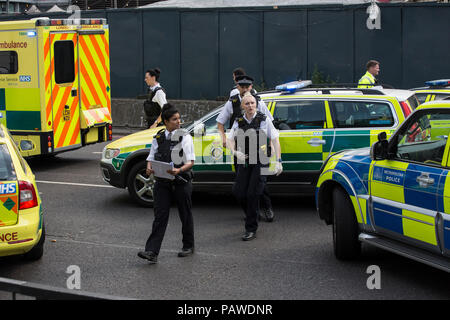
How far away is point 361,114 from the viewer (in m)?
9.79

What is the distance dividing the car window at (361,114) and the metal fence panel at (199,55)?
36.7ft

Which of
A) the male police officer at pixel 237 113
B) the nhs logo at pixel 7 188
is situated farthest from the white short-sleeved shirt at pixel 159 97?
the nhs logo at pixel 7 188

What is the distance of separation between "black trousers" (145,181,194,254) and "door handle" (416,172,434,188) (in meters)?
2.46

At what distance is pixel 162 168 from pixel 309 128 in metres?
2.98

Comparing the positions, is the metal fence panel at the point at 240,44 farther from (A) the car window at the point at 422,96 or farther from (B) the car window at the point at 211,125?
(B) the car window at the point at 211,125

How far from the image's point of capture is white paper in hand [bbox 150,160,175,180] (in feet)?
24.4

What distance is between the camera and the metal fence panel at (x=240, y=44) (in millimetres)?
20094

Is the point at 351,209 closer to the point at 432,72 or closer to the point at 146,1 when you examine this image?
the point at 432,72

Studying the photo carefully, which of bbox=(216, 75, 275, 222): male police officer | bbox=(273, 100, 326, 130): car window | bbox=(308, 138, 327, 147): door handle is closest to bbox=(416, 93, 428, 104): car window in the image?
bbox=(273, 100, 326, 130): car window

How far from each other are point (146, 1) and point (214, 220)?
20845 millimetres

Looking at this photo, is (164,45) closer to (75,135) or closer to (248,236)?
(75,135)

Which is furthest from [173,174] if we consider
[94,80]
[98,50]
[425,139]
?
[98,50]

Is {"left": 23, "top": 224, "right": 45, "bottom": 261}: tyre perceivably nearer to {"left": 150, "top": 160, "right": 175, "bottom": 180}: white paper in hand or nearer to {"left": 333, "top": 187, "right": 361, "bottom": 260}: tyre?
{"left": 150, "top": 160, "right": 175, "bottom": 180}: white paper in hand
